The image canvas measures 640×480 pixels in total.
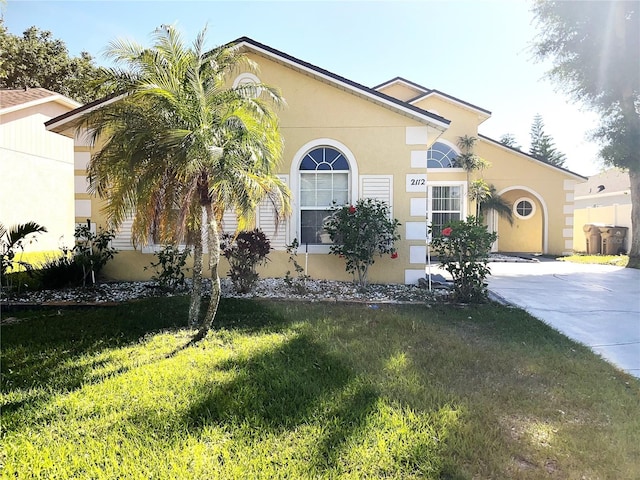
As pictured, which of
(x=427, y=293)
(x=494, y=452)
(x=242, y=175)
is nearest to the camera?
(x=494, y=452)

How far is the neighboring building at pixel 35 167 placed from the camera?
16.4 meters

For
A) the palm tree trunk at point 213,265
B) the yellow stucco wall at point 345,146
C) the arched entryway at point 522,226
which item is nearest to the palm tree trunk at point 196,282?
the palm tree trunk at point 213,265

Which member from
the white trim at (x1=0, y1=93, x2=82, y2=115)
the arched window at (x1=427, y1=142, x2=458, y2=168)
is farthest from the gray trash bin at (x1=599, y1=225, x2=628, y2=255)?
the white trim at (x1=0, y1=93, x2=82, y2=115)

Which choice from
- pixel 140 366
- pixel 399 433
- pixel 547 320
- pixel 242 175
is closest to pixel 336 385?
pixel 399 433

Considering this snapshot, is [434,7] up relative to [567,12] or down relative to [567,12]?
down

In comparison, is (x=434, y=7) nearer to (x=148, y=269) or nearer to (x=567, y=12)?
(x=567, y=12)

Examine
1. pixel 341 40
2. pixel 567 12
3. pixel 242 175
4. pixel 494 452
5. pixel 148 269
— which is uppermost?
pixel 567 12

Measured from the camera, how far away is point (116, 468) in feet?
8.60

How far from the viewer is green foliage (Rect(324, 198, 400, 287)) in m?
8.02

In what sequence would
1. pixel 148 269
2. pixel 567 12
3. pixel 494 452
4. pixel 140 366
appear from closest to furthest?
pixel 494 452 → pixel 140 366 → pixel 148 269 → pixel 567 12

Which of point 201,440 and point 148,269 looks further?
point 148,269

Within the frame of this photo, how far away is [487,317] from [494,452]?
4043 millimetres

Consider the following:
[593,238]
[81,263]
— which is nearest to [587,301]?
[81,263]

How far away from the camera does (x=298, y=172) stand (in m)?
9.17
